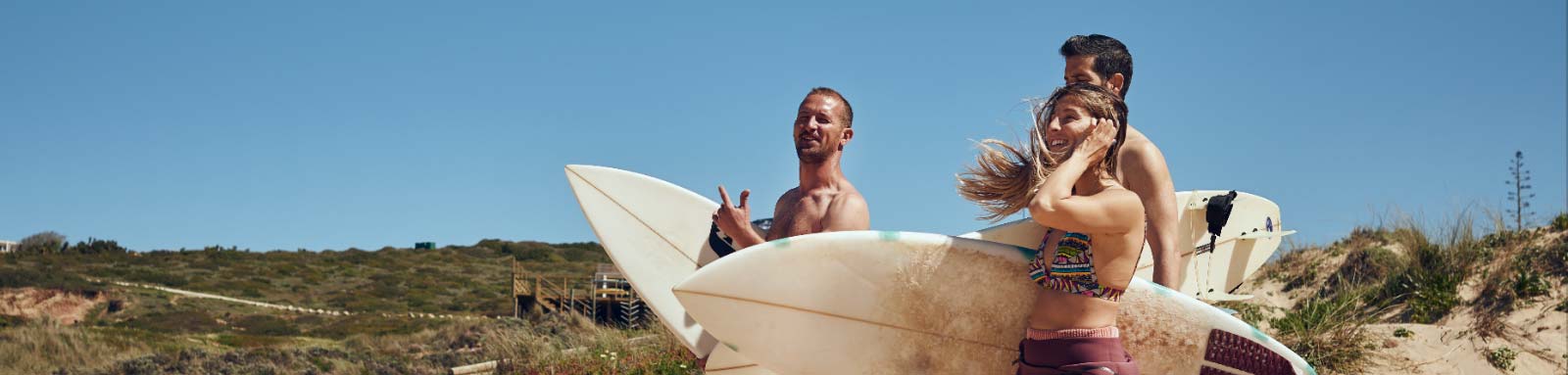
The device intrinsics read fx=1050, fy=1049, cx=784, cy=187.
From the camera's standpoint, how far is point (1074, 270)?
243cm

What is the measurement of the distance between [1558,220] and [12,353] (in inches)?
605

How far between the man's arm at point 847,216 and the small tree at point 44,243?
1634 inches

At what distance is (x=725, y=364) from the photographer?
146 inches

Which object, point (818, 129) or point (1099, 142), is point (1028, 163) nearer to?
point (1099, 142)

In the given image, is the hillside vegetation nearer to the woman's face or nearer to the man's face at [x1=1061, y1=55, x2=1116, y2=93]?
the man's face at [x1=1061, y1=55, x2=1116, y2=93]

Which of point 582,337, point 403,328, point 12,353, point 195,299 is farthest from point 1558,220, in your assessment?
point 195,299

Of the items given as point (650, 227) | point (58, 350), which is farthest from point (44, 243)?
point (650, 227)

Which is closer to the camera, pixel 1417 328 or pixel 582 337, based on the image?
pixel 1417 328

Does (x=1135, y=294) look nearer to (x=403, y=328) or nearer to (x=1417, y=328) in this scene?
(x=1417, y=328)

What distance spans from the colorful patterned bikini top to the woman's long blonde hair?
197mm

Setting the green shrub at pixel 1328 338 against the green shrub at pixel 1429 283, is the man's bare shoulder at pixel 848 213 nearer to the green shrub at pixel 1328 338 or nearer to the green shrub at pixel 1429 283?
the green shrub at pixel 1328 338

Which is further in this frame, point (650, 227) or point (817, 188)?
point (650, 227)

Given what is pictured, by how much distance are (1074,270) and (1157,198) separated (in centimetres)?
62

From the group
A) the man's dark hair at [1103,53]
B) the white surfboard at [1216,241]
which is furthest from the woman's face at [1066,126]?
the white surfboard at [1216,241]
